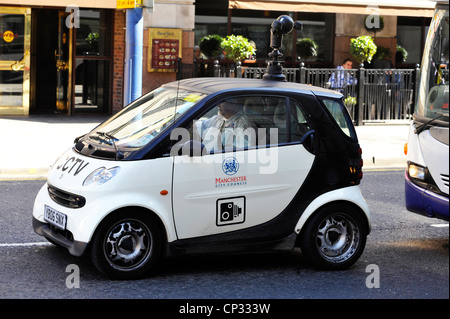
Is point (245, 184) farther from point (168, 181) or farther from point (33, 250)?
point (33, 250)

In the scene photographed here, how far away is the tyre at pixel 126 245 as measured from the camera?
20.6 ft

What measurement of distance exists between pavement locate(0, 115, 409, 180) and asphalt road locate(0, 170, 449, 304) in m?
3.98

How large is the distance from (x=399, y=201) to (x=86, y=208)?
515 centimetres

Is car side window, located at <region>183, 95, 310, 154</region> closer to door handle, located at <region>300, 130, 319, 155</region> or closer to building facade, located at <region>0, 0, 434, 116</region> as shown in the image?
door handle, located at <region>300, 130, 319, 155</region>

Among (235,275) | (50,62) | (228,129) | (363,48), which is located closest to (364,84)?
(363,48)

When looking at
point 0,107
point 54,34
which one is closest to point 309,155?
point 0,107

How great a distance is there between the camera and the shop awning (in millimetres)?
18078

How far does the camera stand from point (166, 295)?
20.0 feet

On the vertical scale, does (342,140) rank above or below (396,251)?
above

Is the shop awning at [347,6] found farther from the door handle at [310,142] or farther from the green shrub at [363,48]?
the door handle at [310,142]

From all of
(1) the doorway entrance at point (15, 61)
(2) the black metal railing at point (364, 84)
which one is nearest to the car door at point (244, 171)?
(2) the black metal railing at point (364, 84)

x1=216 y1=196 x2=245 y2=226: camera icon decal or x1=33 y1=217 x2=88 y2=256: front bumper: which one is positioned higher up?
x1=216 y1=196 x2=245 y2=226: camera icon decal

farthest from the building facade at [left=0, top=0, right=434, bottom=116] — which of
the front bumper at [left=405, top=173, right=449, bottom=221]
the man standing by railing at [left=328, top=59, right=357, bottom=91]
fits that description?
the front bumper at [left=405, top=173, right=449, bottom=221]

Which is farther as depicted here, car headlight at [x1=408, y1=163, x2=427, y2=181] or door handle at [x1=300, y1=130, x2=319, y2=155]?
car headlight at [x1=408, y1=163, x2=427, y2=181]
